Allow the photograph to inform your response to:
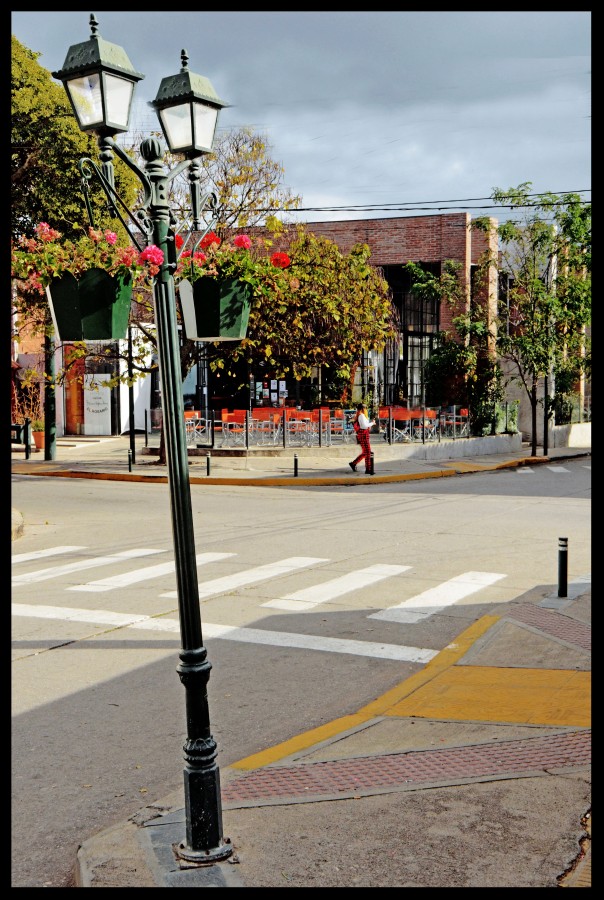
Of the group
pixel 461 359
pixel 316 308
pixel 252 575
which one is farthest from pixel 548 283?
pixel 252 575

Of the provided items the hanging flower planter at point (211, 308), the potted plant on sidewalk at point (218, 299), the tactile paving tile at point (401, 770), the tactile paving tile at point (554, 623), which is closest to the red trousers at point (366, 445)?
the tactile paving tile at point (554, 623)

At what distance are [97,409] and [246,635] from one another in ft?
103

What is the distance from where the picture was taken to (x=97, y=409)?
129 feet

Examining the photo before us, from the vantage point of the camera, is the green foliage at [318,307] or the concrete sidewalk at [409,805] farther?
the green foliage at [318,307]

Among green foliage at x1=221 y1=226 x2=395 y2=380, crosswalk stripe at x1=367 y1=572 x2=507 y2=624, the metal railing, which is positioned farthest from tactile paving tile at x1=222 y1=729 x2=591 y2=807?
the metal railing

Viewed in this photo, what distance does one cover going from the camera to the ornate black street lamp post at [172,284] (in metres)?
4.76

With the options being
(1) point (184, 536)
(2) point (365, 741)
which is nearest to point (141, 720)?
(2) point (365, 741)

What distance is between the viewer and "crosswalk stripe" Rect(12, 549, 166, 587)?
12438 millimetres

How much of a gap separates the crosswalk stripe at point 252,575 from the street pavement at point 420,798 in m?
3.67

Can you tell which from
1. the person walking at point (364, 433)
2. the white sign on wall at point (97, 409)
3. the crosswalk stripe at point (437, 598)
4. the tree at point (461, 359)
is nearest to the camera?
the crosswalk stripe at point (437, 598)

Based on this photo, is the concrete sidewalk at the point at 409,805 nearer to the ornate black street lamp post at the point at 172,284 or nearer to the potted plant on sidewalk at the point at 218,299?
the ornate black street lamp post at the point at 172,284

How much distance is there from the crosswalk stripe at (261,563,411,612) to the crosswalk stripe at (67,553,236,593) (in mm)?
1568

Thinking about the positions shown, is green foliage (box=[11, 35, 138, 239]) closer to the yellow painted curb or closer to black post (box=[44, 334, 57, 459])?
black post (box=[44, 334, 57, 459])

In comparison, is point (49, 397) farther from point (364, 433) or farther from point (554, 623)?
point (554, 623)
